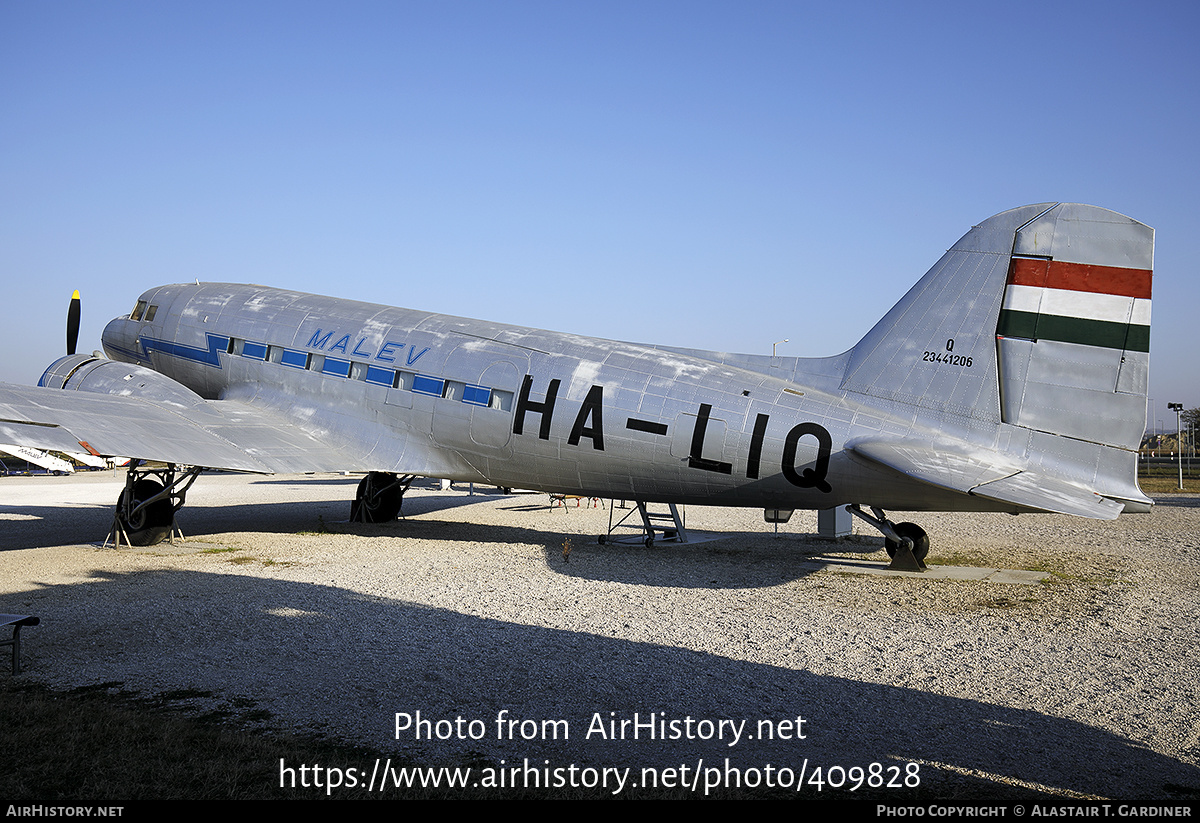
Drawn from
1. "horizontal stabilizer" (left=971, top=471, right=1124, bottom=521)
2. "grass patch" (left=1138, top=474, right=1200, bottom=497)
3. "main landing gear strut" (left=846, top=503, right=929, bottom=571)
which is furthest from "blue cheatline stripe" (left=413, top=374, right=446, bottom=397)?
"grass patch" (left=1138, top=474, right=1200, bottom=497)

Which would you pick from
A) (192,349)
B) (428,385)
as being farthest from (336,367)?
(192,349)

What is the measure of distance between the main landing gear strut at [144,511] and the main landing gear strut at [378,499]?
494 centimetres

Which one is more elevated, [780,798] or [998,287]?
[998,287]

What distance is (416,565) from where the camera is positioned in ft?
47.5

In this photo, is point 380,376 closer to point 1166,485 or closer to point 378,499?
point 378,499

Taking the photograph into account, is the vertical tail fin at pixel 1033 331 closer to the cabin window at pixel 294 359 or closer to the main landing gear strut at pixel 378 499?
the cabin window at pixel 294 359

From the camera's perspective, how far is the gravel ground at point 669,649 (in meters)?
6.15

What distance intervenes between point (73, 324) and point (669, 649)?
798 inches

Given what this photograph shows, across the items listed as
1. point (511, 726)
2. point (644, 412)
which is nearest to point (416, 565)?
point (644, 412)

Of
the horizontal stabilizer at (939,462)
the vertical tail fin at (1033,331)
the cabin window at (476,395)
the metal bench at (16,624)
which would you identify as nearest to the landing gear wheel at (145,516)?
the cabin window at (476,395)

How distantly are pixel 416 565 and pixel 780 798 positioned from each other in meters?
10.3

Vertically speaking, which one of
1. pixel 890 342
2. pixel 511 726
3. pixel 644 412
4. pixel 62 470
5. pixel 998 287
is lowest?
pixel 62 470

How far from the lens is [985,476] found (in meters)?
10.8

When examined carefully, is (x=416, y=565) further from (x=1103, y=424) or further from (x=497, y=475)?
(x=1103, y=424)
